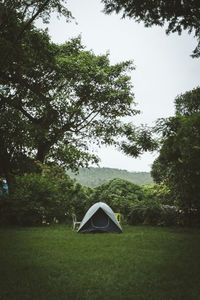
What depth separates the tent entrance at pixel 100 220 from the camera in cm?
984

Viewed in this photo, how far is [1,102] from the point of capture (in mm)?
12344

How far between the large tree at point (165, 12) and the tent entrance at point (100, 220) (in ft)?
21.2

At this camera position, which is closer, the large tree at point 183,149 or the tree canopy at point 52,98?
the large tree at point 183,149

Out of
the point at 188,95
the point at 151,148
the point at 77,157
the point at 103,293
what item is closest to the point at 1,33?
the point at 77,157

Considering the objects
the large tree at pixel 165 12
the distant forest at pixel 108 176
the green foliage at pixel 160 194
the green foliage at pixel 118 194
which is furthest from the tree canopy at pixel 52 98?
the distant forest at pixel 108 176

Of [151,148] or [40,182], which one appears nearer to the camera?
[40,182]

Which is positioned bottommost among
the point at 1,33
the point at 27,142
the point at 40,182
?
the point at 40,182

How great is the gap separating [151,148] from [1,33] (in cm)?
868

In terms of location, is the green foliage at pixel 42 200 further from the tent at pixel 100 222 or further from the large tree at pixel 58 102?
the tent at pixel 100 222

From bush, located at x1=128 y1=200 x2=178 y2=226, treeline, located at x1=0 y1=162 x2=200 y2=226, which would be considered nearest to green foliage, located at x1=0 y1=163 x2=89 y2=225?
treeline, located at x1=0 y1=162 x2=200 y2=226

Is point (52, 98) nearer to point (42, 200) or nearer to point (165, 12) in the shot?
point (42, 200)

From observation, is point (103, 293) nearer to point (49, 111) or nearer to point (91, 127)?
point (49, 111)

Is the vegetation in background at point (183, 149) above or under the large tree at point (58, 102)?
under

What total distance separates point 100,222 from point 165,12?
729 centimetres
